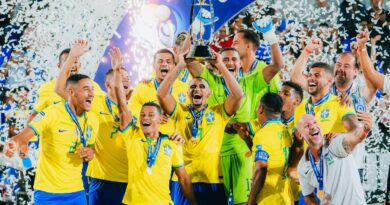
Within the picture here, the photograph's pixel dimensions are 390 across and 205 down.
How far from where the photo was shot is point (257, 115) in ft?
18.4

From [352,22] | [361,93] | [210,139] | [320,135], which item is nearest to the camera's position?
[320,135]

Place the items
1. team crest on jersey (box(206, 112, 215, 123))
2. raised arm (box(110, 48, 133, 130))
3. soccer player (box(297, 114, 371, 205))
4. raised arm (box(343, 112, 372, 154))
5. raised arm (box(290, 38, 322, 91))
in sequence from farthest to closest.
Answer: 1. raised arm (box(290, 38, 322, 91))
2. team crest on jersey (box(206, 112, 215, 123))
3. raised arm (box(110, 48, 133, 130))
4. raised arm (box(343, 112, 372, 154))
5. soccer player (box(297, 114, 371, 205))

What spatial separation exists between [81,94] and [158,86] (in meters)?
0.61

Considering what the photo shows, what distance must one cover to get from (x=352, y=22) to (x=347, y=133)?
1.71m

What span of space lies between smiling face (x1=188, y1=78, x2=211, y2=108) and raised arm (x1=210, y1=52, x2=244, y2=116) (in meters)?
0.14

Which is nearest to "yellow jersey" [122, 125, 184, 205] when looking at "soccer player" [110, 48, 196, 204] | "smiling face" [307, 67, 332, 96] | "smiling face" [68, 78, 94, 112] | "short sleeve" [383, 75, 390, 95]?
"soccer player" [110, 48, 196, 204]

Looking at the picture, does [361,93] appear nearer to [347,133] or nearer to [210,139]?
[347,133]

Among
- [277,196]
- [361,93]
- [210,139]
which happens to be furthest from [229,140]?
[361,93]

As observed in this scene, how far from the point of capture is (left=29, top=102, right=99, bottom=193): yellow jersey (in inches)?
206

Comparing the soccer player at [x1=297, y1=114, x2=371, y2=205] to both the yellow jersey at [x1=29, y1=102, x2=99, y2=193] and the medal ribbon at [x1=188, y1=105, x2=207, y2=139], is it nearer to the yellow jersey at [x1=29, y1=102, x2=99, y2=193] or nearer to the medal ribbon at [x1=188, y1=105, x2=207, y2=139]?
the medal ribbon at [x1=188, y1=105, x2=207, y2=139]

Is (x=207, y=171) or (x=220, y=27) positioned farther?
(x=220, y=27)

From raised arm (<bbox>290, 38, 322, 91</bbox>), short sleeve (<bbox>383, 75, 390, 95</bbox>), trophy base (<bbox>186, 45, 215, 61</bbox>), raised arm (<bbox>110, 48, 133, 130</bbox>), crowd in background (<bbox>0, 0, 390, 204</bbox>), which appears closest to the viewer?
trophy base (<bbox>186, 45, 215, 61</bbox>)

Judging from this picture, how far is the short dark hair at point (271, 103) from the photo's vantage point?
205 inches

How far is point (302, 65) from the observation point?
234 inches
